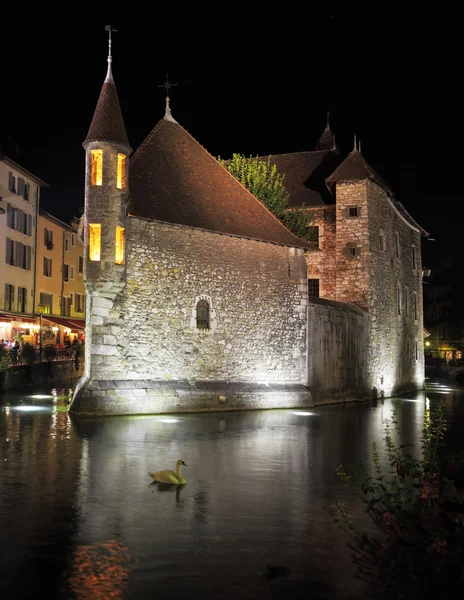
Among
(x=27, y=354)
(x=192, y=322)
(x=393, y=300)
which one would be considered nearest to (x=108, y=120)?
(x=192, y=322)

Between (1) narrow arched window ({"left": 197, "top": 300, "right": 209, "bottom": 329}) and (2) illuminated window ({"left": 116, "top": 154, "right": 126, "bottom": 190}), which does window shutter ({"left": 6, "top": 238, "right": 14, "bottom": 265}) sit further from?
(2) illuminated window ({"left": 116, "top": 154, "right": 126, "bottom": 190})

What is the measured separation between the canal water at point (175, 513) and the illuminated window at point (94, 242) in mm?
5480

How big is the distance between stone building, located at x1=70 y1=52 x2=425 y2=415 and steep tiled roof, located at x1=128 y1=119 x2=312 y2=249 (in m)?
0.05

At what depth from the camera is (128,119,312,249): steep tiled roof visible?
866 inches

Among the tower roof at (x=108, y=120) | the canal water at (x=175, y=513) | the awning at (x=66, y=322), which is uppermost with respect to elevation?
the tower roof at (x=108, y=120)

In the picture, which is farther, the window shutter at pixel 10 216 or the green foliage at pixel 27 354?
the window shutter at pixel 10 216

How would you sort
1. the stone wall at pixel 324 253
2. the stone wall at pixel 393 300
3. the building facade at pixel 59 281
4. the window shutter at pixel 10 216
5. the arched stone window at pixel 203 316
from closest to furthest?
the arched stone window at pixel 203 316 < the stone wall at pixel 393 300 < the stone wall at pixel 324 253 < the window shutter at pixel 10 216 < the building facade at pixel 59 281

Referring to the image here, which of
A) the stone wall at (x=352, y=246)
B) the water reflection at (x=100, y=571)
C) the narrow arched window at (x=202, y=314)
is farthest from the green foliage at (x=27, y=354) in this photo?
the water reflection at (x=100, y=571)

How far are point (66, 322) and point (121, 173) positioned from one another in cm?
2673

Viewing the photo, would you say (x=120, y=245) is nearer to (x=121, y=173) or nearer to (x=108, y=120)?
(x=121, y=173)

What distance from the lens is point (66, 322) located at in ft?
151

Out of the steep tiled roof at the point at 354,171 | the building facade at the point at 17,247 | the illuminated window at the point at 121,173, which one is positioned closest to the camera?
the illuminated window at the point at 121,173

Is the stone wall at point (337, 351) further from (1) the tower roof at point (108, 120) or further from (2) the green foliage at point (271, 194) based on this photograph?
(1) the tower roof at point (108, 120)

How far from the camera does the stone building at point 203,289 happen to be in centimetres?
2045
